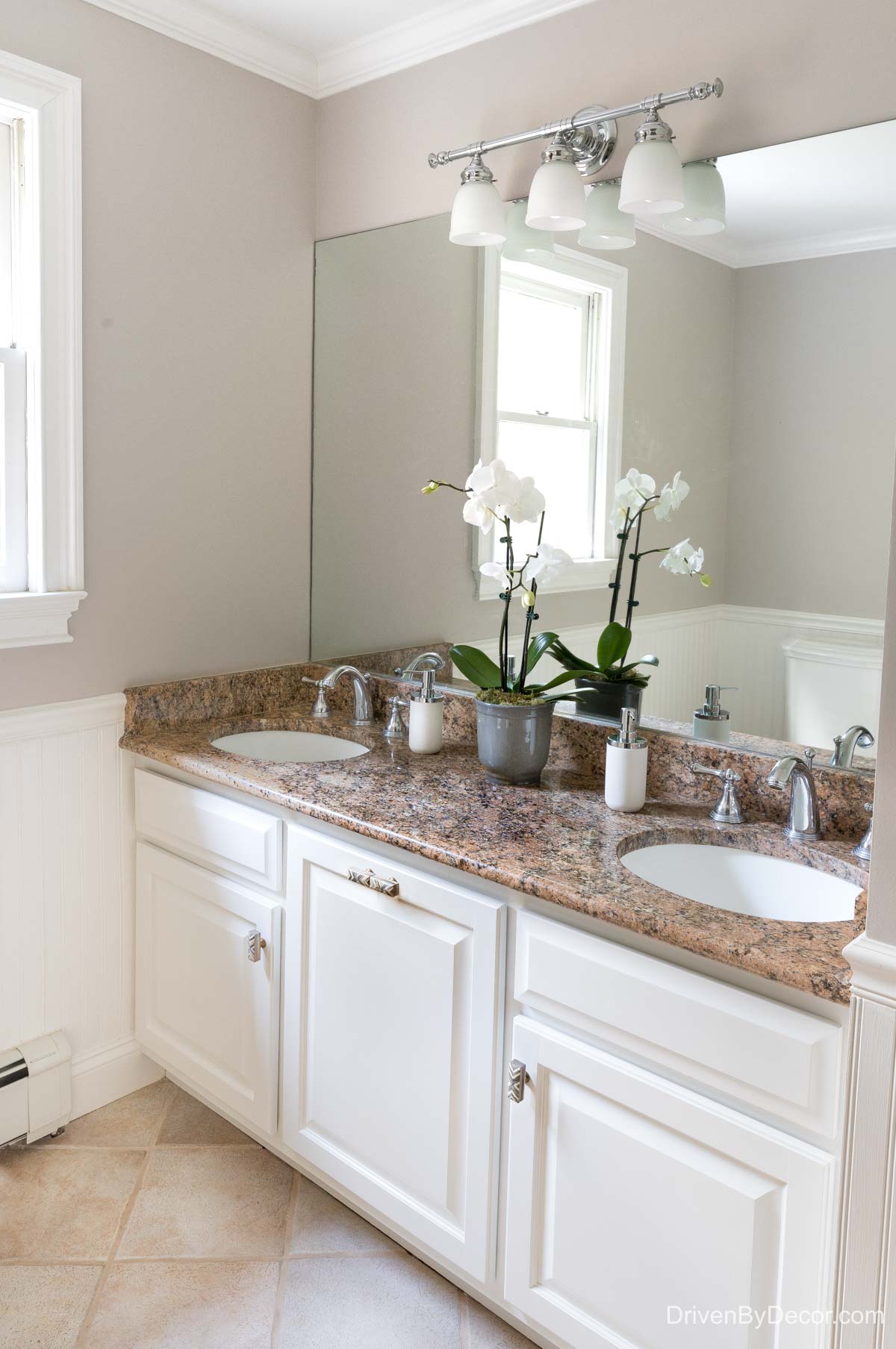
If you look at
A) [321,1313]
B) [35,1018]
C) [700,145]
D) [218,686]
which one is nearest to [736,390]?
[700,145]

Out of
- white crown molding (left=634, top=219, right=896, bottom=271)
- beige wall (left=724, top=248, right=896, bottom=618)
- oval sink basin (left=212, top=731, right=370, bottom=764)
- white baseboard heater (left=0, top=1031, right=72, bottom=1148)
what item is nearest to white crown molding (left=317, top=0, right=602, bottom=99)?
white crown molding (left=634, top=219, right=896, bottom=271)

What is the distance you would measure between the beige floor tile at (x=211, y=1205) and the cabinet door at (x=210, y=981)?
0.14 meters

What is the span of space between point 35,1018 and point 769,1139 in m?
1.68

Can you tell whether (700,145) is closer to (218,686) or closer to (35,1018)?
(218,686)

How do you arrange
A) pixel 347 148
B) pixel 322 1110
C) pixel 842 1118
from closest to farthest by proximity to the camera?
pixel 842 1118 → pixel 322 1110 → pixel 347 148

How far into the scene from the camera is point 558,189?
198 cm

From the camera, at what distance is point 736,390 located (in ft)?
6.10

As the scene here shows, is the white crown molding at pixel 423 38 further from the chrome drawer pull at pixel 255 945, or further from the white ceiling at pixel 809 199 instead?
the chrome drawer pull at pixel 255 945

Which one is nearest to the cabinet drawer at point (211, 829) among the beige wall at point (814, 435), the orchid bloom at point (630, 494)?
the orchid bloom at point (630, 494)

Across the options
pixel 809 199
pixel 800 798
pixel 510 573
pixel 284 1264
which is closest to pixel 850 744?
pixel 800 798

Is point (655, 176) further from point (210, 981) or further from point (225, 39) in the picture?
point (210, 981)

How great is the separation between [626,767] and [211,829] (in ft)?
2.88

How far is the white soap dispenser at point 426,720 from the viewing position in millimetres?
2244

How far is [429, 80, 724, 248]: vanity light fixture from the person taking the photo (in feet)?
6.04
